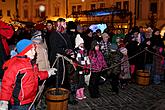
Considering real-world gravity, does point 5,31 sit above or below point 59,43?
above

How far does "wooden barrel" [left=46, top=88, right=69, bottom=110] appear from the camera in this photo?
6284 mm

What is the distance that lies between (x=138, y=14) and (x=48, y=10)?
60.0ft

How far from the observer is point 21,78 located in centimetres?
452

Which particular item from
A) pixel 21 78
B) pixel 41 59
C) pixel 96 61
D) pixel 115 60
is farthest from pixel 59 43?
pixel 21 78

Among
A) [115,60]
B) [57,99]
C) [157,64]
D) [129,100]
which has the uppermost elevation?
[115,60]

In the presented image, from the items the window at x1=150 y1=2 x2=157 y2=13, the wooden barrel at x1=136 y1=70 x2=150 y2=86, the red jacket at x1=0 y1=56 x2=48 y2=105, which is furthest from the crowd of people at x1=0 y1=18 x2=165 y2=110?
the window at x1=150 y1=2 x2=157 y2=13

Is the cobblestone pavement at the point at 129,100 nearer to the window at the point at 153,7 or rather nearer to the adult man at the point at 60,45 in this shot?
the adult man at the point at 60,45

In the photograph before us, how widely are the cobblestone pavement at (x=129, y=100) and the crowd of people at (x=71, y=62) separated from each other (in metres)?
0.30

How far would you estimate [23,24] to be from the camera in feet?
99.8

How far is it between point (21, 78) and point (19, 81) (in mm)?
56

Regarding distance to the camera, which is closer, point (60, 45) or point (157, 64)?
point (60, 45)

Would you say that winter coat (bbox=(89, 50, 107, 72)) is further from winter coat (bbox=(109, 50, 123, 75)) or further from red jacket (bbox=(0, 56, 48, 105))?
red jacket (bbox=(0, 56, 48, 105))

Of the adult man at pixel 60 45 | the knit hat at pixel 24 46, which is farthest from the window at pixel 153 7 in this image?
the knit hat at pixel 24 46

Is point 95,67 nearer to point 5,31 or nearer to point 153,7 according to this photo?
point 5,31
